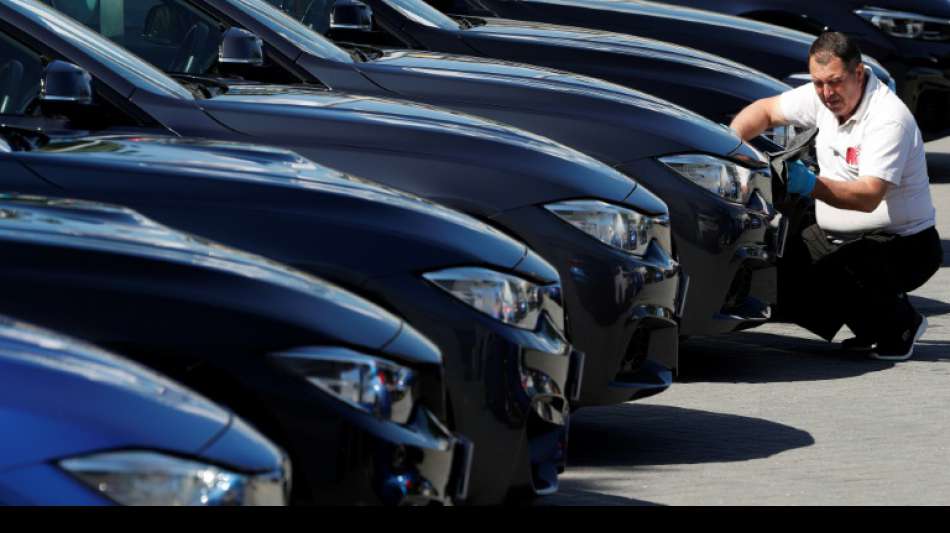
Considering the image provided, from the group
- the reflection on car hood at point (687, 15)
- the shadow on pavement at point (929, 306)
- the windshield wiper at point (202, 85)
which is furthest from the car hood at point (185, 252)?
the reflection on car hood at point (687, 15)

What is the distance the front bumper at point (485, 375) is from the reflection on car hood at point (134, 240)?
25.6 inches

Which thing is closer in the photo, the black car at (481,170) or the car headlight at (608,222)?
the black car at (481,170)

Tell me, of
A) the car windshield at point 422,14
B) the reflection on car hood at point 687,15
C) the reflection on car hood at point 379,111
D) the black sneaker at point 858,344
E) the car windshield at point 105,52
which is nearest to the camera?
the car windshield at point 105,52

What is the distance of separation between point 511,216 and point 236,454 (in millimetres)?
3112

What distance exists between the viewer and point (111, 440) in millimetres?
2697

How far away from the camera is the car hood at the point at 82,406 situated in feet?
8.70

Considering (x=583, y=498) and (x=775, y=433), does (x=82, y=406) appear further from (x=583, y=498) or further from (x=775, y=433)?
(x=775, y=433)

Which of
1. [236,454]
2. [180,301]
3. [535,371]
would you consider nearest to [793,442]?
[535,371]

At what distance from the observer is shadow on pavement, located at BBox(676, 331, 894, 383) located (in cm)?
782

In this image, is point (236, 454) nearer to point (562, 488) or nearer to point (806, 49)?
point (562, 488)

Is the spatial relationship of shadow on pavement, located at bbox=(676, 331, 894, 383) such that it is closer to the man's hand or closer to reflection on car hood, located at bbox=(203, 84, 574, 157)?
the man's hand

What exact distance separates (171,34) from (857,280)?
10.1 feet

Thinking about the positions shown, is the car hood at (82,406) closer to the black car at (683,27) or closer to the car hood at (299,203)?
the car hood at (299,203)

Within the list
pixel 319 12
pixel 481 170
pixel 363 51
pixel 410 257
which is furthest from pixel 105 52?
pixel 319 12
